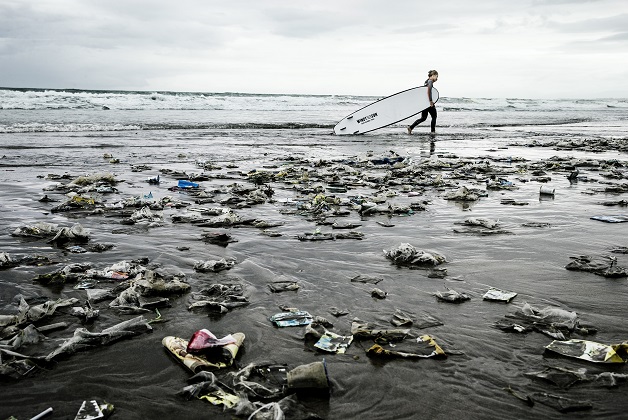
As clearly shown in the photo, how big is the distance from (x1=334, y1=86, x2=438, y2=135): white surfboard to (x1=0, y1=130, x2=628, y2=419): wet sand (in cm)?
916

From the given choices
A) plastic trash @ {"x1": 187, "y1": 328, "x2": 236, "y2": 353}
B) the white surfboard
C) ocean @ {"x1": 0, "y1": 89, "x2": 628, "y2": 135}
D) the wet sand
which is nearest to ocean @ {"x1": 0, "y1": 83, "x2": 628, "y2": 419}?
the wet sand

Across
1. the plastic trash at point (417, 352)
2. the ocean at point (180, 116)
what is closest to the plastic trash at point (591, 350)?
the plastic trash at point (417, 352)

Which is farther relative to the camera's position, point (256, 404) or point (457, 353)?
point (457, 353)

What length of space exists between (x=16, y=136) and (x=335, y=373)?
17.8 meters

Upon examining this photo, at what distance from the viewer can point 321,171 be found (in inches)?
389

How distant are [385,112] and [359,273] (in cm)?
1599

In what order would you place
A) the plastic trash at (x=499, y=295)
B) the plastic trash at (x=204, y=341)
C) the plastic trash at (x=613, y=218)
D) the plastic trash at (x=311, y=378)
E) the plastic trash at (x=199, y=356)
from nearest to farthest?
the plastic trash at (x=311, y=378), the plastic trash at (x=199, y=356), the plastic trash at (x=204, y=341), the plastic trash at (x=499, y=295), the plastic trash at (x=613, y=218)

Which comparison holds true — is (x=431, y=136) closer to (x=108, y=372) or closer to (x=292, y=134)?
(x=292, y=134)

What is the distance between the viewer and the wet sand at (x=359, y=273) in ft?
7.82

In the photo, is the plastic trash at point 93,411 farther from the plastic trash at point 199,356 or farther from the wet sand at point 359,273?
the plastic trash at point 199,356

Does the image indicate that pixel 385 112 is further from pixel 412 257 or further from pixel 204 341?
pixel 204 341

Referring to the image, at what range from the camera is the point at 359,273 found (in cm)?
410

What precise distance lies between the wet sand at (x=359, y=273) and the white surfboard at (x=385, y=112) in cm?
916

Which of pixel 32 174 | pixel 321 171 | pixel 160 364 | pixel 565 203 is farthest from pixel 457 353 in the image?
pixel 32 174
